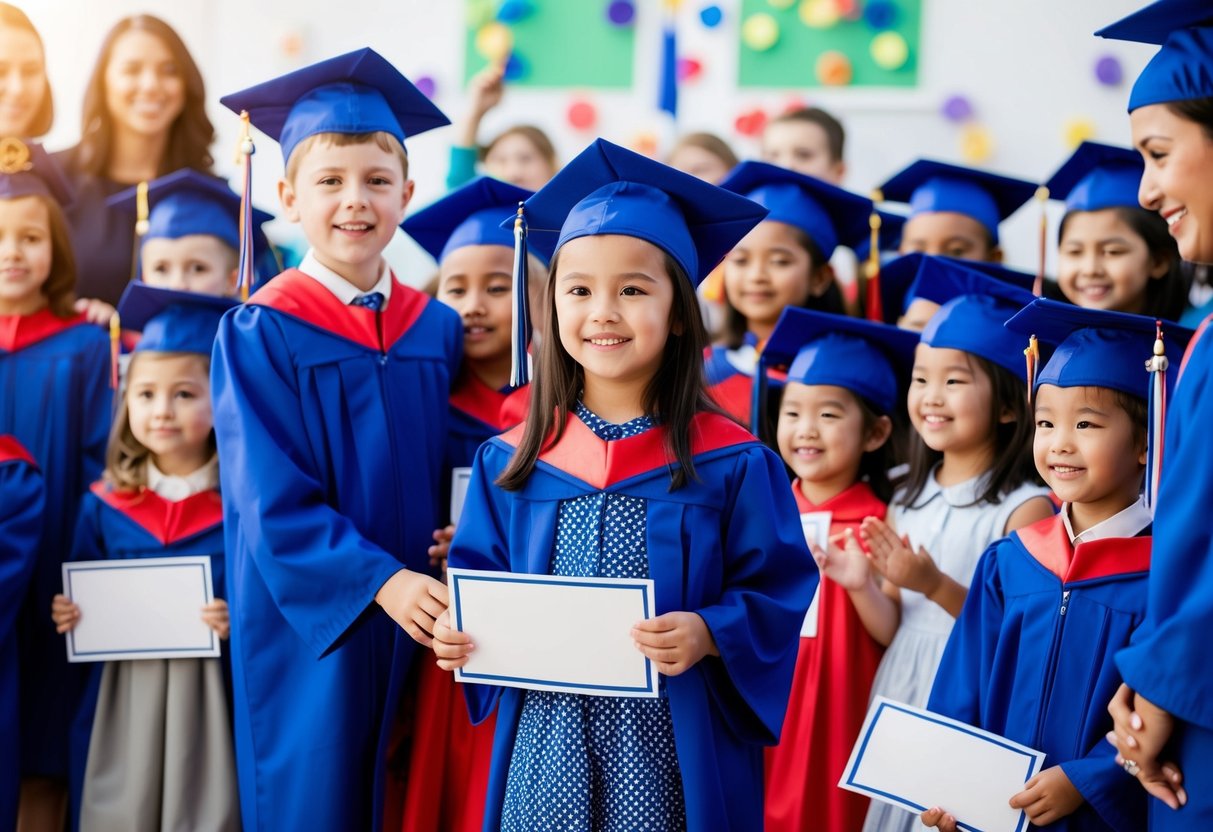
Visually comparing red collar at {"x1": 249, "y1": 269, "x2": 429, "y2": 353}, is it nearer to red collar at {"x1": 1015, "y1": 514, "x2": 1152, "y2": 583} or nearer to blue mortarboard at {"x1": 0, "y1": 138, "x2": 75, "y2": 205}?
blue mortarboard at {"x1": 0, "y1": 138, "x2": 75, "y2": 205}

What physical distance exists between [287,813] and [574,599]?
3.20ft

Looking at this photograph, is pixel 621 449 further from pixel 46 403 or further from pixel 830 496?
pixel 46 403

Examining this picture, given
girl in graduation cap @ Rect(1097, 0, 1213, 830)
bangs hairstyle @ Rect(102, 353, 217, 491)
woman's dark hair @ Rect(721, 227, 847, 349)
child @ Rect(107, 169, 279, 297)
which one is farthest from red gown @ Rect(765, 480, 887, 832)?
child @ Rect(107, 169, 279, 297)

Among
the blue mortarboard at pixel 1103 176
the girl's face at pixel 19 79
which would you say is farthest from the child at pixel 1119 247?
the girl's face at pixel 19 79

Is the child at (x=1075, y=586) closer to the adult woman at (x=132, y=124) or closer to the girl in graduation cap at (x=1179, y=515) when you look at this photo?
the girl in graduation cap at (x=1179, y=515)

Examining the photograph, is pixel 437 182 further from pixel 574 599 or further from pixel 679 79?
pixel 574 599

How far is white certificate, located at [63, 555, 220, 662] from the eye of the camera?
3053mm

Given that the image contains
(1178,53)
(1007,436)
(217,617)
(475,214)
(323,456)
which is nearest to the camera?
(1178,53)

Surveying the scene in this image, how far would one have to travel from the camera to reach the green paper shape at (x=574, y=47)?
6.39 meters

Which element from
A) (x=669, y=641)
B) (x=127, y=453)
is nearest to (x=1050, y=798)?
(x=669, y=641)

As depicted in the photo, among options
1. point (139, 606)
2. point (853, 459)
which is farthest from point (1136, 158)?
point (139, 606)

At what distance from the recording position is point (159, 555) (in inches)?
126

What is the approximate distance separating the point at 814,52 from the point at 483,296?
3.33 meters

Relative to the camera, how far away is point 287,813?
2.68 meters
